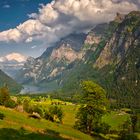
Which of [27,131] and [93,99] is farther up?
[93,99]

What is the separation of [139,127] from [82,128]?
85.2m

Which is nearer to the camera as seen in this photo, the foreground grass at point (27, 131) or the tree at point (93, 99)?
the foreground grass at point (27, 131)

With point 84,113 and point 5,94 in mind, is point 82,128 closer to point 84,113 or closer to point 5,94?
point 84,113

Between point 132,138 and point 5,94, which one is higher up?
point 5,94

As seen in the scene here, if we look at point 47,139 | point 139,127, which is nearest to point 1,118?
point 47,139

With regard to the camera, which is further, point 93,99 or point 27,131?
point 93,99

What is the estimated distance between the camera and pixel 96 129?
121 meters

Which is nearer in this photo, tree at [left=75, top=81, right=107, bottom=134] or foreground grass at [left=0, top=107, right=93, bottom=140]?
foreground grass at [left=0, top=107, right=93, bottom=140]

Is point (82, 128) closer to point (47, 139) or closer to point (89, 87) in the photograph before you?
point (89, 87)

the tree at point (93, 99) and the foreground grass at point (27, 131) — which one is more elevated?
the tree at point (93, 99)

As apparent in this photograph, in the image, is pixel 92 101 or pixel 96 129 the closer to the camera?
pixel 92 101

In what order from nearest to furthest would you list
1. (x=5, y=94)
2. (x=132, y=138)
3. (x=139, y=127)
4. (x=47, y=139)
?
(x=47, y=139)
(x=132, y=138)
(x=5, y=94)
(x=139, y=127)

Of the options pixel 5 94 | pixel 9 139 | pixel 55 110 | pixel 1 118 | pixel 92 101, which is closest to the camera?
pixel 9 139

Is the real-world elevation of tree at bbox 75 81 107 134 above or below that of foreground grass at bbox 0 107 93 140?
above
